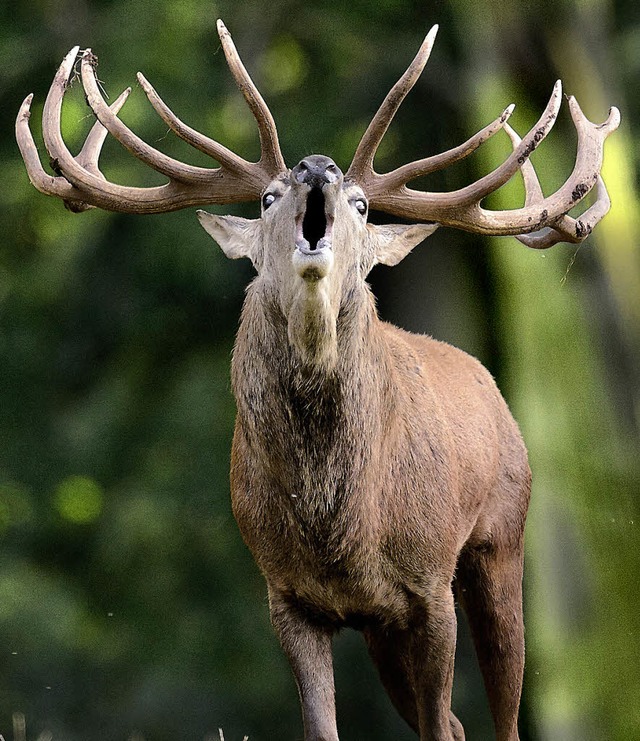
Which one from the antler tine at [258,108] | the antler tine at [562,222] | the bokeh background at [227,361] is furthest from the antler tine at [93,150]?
the bokeh background at [227,361]

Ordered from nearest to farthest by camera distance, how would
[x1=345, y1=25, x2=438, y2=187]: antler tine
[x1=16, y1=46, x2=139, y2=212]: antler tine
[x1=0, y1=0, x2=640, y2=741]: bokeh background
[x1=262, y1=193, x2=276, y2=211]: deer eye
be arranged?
[x1=262, y1=193, x2=276, y2=211]: deer eye → [x1=345, y1=25, x2=438, y2=187]: antler tine → [x1=16, y1=46, x2=139, y2=212]: antler tine → [x1=0, y1=0, x2=640, y2=741]: bokeh background

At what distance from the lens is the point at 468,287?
1074 centimetres

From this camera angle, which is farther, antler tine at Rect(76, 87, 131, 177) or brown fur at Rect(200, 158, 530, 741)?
antler tine at Rect(76, 87, 131, 177)

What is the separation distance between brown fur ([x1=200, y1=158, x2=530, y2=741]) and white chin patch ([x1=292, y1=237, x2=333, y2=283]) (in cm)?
5

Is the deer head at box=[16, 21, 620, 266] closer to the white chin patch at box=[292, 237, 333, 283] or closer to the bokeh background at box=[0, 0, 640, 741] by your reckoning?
the white chin patch at box=[292, 237, 333, 283]

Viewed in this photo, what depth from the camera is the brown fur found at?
18.2 ft

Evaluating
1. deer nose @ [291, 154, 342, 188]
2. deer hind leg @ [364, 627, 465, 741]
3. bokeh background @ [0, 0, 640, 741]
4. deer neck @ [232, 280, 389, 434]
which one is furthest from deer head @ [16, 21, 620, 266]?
bokeh background @ [0, 0, 640, 741]

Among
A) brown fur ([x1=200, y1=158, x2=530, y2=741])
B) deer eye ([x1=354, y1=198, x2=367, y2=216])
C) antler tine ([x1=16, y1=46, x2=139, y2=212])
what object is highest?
antler tine ([x1=16, y1=46, x2=139, y2=212])

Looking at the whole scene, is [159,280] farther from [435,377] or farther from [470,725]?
[435,377]

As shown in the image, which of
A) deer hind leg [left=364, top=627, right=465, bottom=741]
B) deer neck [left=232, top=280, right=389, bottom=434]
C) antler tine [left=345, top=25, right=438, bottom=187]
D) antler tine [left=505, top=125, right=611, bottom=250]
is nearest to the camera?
deer neck [left=232, top=280, right=389, bottom=434]

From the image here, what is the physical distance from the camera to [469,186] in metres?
5.89

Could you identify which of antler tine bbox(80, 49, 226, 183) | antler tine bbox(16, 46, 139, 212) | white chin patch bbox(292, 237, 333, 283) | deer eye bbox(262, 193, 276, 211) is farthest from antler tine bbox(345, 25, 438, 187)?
antler tine bbox(16, 46, 139, 212)

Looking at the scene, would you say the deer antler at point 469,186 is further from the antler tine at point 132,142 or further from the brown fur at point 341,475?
the antler tine at point 132,142

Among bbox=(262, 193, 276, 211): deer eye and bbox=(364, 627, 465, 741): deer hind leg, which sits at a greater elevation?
bbox=(262, 193, 276, 211): deer eye
